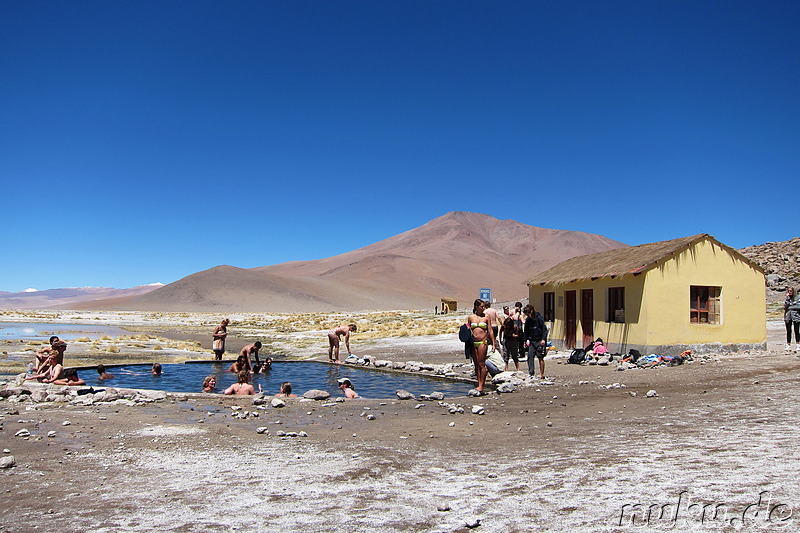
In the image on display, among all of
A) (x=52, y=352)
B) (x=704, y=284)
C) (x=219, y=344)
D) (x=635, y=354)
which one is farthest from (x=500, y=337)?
(x=52, y=352)

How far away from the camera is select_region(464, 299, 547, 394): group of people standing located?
490 inches

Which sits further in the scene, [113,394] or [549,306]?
[549,306]

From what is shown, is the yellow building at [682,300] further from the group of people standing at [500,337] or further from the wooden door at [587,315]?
the group of people standing at [500,337]

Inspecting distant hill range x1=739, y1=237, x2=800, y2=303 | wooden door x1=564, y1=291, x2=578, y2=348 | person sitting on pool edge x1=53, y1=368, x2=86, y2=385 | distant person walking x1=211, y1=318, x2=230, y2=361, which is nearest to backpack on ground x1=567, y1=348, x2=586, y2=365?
wooden door x1=564, y1=291, x2=578, y2=348

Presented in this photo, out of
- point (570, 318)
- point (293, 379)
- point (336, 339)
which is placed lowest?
point (293, 379)

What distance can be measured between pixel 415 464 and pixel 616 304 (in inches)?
558

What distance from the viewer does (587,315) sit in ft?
66.7

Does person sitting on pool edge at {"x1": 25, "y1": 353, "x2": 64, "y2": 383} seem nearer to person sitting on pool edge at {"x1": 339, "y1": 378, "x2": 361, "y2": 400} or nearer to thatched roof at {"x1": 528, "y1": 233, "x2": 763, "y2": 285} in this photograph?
person sitting on pool edge at {"x1": 339, "y1": 378, "x2": 361, "y2": 400}

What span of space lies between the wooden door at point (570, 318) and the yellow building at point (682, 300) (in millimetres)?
1470

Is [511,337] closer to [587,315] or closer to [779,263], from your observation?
[587,315]

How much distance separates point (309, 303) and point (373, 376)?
11755 cm

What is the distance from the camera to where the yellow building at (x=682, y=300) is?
17.1 meters

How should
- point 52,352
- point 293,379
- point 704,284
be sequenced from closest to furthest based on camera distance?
point 52,352
point 704,284
point 293,379

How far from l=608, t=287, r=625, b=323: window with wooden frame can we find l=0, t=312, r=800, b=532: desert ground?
688cm
